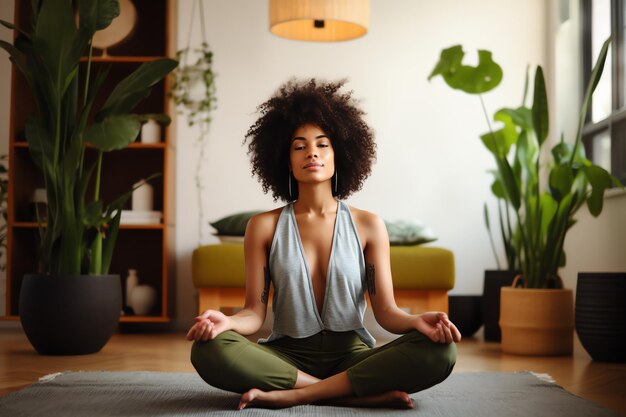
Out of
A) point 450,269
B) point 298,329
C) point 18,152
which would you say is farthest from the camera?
point 18,152

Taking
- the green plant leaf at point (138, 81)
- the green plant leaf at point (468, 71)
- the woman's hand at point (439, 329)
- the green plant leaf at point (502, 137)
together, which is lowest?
the woman's hand at point (439, 329)

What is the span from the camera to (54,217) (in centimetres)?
298

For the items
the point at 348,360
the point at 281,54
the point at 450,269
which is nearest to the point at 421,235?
the point at 450,269

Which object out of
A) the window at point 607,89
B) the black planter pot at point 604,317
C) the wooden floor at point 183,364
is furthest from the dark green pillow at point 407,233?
the black planter pot at point 604,317

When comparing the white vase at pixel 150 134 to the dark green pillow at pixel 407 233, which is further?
the white vase at pixel 150 134

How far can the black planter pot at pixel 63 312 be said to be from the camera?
2.92m

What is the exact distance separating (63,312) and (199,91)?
172 cm

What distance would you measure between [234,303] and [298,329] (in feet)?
6.23

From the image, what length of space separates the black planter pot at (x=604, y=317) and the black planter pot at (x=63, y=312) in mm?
1831

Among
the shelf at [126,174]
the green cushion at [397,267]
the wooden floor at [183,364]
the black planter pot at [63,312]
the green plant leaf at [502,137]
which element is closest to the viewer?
the wooden floor at [183,364]

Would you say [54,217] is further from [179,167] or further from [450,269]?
[450,269]

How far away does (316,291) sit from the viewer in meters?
1.82

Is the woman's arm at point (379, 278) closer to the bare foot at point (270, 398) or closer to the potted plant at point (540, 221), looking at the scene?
the bare foot at point (270, 398)

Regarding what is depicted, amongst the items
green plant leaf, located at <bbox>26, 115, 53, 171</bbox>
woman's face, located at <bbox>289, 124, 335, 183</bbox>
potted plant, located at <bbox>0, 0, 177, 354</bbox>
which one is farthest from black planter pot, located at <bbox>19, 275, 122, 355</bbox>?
woman's face, located at <bbox>289, 124, 335, 183</bbox>
